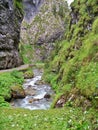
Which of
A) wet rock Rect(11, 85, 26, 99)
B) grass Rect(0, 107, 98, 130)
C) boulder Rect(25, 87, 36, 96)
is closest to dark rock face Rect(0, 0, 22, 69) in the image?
boulder Rect(25, 87, 36, 96)

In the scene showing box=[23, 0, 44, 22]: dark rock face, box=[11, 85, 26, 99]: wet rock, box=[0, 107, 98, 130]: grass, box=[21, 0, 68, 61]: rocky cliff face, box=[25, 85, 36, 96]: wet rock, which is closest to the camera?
box=[0, 107, 98, 130]: grass

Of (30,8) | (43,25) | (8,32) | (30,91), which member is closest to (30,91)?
(30,91)

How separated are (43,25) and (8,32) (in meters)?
100

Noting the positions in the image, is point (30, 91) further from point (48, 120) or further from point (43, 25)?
point (43, 25)

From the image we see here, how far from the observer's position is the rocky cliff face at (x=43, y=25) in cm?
15105

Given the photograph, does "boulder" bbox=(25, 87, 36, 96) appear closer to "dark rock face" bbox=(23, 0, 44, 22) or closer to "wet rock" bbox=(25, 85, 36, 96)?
"wet rock" bbox=(25, 85, 36, 96)

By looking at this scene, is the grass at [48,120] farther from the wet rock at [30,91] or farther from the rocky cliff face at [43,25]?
the rocky cliff face at [43,25]

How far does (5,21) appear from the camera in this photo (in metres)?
61.7

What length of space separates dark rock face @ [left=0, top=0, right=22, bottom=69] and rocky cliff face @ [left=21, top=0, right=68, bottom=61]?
72.6 meters

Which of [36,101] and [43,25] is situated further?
[43,25]

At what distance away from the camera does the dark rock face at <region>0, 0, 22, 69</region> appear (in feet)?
198

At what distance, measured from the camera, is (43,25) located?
16175 centimetres

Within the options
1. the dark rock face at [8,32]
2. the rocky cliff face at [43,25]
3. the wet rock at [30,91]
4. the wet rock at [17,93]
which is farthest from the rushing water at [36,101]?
the rocky cliff face at [43,25]

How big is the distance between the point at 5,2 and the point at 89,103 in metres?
44.2
